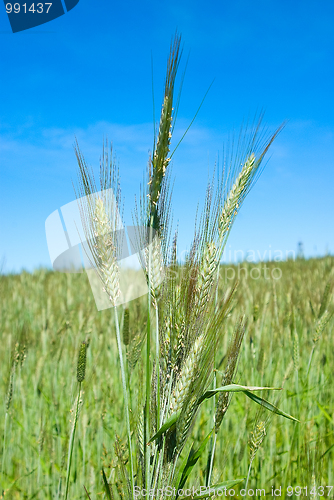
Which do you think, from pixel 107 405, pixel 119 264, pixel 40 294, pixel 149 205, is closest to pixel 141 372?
pixel 119 264

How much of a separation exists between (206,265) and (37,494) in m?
1.29


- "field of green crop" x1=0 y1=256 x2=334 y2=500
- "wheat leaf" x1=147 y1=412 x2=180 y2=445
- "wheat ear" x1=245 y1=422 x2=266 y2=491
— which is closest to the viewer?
"wheat leaf" x1=147 y1=412 x2=180 y2=445

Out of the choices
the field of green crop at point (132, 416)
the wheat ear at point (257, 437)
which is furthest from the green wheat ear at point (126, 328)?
the wheat ear at point (257, 437)

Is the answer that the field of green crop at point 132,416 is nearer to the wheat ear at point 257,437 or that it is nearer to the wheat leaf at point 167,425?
the wheat ear at point 257,437

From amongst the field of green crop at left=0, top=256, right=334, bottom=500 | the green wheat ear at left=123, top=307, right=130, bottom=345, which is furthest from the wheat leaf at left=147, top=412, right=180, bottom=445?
the green wheat ear at left=123, top=307, right=130, bottom=345

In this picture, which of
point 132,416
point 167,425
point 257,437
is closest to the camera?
point 167,425

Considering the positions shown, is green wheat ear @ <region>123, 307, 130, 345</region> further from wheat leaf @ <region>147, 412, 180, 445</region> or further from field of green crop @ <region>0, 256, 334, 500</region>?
wheat leaf @ <region>147, 412, 180, 445</region>

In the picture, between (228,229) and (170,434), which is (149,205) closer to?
(228,229)

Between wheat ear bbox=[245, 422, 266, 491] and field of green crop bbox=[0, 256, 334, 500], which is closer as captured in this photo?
wheat ear bbox=[245, 422, 266, 491]

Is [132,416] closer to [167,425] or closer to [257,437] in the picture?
[167,425]

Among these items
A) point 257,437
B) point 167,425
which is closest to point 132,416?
point 167,425

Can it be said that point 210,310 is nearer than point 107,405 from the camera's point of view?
Yes

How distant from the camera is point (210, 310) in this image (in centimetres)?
81

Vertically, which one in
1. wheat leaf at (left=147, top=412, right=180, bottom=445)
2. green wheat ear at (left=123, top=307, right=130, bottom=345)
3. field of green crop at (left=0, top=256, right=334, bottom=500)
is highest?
green wheat ear at (left=123, top=307, right=130, bottom=345)
